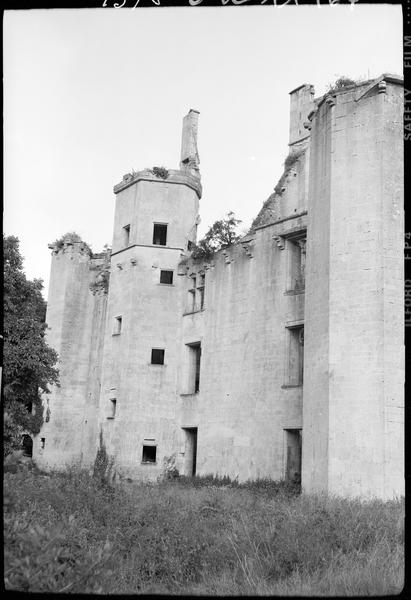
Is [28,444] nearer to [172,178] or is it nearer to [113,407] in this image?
[113,407]

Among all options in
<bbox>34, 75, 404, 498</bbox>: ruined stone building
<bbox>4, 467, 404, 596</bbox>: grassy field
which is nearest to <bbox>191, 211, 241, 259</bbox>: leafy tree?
<bbox>34, 75, 404, 498</bbox>: ruined stone building

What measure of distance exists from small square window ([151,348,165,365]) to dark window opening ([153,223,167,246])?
5.06 m

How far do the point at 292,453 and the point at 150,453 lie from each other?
731 cm

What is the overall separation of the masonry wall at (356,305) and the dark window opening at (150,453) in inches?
381

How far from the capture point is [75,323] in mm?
30016

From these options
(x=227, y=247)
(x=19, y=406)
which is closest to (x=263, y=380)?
(x=227, y=247)

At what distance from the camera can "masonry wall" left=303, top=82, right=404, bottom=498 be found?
1498 cm

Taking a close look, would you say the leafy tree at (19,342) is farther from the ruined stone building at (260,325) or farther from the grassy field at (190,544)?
the grassy field at (190,544)

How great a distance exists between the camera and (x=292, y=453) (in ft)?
64.7

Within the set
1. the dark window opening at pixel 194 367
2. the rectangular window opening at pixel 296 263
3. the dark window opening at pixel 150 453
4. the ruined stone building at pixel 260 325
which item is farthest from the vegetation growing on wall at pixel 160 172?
the dark window opening at pixel 150 453

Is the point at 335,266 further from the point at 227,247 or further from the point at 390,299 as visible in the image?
the point at 227,247

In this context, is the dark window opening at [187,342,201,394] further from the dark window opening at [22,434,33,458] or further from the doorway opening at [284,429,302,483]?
the dark window opening at [22,434,33,458]

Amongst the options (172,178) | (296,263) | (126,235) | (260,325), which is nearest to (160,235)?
(126,235)

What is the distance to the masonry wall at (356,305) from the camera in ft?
49.2
